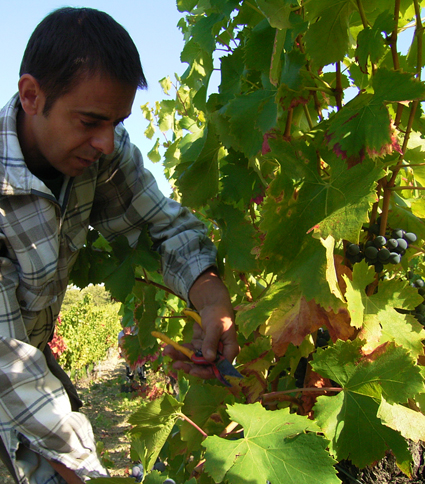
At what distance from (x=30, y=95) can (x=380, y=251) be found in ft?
4.44

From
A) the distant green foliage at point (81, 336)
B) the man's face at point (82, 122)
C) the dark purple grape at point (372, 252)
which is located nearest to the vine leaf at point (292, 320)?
the dark purple grape at point (372, 252)

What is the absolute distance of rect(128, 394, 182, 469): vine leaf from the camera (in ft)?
4.32

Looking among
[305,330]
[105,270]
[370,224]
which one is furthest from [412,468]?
[105,270]

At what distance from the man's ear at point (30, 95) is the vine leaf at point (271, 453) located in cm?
128

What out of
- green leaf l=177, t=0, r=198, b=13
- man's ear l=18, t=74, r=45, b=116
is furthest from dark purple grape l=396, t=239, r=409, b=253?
green leaf l=177, t=0, r=198, b=13

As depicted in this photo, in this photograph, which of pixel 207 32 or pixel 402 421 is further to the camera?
pixel 207 32

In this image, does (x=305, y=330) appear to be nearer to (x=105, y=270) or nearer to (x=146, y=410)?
(x=146, y=410)

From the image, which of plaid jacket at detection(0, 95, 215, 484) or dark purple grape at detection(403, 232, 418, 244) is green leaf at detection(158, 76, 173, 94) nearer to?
plaid jacket at detection(0, 95, 215, 484)

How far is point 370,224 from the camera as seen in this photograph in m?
1.27

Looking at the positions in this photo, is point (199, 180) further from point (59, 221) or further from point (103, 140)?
point (59, 221)

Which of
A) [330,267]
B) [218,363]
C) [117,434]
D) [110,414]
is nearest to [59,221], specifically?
[218,363]

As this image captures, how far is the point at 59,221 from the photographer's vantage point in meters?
1.81

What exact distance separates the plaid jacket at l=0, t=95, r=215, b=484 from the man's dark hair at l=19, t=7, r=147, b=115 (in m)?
0.24

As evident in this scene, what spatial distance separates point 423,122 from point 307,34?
417 mm
